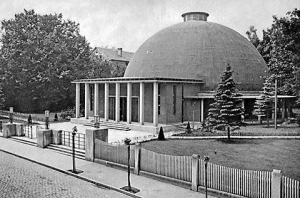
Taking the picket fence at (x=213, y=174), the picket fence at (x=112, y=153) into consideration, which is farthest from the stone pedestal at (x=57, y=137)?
the picket fence at (x=213, y=174)

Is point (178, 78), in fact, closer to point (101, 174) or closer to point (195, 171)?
point (101, 174)

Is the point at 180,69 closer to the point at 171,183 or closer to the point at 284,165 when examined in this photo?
the point at 284,165

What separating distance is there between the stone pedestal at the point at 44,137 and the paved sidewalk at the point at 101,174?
1.74 feet

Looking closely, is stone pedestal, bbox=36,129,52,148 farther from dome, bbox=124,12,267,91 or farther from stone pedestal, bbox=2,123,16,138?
dome, bbox=124,12,267,91

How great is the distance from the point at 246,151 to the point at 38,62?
1497 inches

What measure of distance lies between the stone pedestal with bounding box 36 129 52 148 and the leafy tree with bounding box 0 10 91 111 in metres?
25.5

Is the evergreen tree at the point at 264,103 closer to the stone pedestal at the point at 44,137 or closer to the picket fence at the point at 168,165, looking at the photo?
the picket fence at the point at 168,165

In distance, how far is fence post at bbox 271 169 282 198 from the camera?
10.3 metres

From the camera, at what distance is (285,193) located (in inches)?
403

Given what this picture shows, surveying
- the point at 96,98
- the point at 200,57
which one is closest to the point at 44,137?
the point at 96,98

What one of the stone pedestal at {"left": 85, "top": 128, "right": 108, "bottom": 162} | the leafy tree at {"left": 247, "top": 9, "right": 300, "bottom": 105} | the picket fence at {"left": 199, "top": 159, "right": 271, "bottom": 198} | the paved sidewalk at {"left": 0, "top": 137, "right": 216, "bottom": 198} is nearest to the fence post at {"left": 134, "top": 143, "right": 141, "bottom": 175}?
the paved sidewalk at {"left": 0, "top": 137, "right": 216, "bottom": 198}

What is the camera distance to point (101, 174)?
617 inches

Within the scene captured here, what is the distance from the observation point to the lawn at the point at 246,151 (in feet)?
54.0

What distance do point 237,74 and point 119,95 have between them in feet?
49.6
